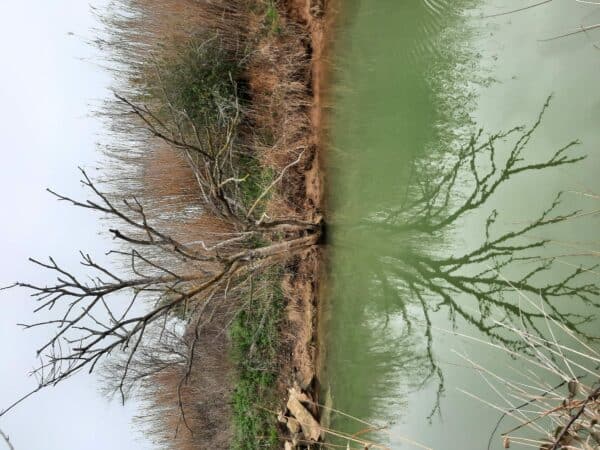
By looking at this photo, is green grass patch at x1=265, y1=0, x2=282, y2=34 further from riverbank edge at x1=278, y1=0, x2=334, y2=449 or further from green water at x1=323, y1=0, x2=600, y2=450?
green water at x1=323, y1=0, x2=600, y2=450

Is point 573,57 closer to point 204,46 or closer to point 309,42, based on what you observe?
point 309,42

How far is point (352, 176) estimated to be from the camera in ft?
17.6

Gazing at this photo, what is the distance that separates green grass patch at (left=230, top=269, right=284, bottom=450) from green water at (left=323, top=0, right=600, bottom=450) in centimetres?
73

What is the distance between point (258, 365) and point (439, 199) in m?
3.05

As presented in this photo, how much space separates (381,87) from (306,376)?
3.30 meters

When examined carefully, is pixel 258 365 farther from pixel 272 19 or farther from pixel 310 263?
pixel 272 19

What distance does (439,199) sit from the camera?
4.82 metres

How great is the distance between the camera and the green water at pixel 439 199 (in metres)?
4.05

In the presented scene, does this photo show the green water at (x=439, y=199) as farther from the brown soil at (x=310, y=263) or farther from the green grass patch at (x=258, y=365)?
the green grass patch at (x=258, y=365)

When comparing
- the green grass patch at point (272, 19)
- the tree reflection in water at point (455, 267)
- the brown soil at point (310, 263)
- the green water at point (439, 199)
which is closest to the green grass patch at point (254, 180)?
the brown soil at point (310, 263)

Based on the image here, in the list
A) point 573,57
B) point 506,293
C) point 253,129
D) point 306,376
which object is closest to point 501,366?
point 506,293

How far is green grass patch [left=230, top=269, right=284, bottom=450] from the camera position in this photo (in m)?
Answer: 5.86

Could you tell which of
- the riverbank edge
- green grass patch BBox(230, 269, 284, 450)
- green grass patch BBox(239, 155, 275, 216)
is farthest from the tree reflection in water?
green grass patch BBox(239, 155, 275, 216)

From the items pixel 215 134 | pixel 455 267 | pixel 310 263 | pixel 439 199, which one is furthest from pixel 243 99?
pixel 455 267
